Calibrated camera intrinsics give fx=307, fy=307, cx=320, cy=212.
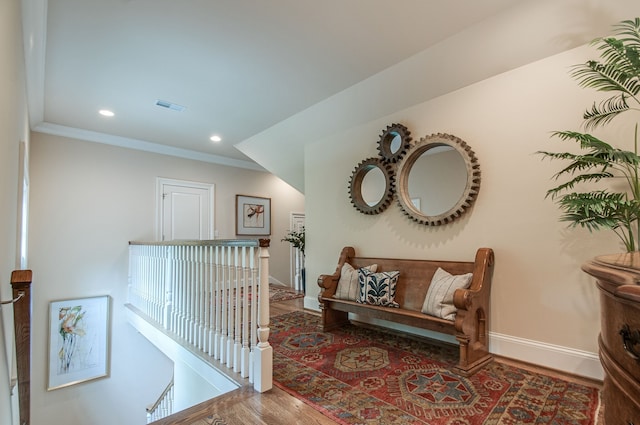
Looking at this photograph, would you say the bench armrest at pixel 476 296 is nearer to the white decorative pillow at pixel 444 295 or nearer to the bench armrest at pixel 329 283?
the white decorative pillow at pixel 444 295

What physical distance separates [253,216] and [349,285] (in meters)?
3.63

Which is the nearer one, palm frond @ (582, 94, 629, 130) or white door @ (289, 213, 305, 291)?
palm frond @ (582, 94, 629, 130)

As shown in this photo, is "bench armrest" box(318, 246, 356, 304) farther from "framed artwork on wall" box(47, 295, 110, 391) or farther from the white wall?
"framed artwork on wall" box(47, 295, 110, 391)

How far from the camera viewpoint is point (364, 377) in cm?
214

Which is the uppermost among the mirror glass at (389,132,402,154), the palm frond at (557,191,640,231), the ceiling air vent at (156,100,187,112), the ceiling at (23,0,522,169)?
the ceiling at (23,0,522,169)

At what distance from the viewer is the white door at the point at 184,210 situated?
5137 millimetres

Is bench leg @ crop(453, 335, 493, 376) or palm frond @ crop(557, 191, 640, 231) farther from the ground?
palm frond @ crop(557, 191, 640, 231)

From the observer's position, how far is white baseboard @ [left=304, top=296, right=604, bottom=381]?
2037 mm

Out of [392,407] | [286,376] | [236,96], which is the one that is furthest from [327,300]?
[236,96]

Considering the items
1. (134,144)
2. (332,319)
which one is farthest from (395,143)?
(134,144)

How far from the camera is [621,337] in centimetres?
71

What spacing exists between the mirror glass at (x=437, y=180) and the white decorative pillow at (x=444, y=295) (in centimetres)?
66

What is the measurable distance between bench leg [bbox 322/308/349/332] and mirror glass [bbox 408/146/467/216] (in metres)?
1.38

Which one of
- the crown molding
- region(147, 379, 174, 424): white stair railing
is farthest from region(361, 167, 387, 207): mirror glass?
the crown molding
